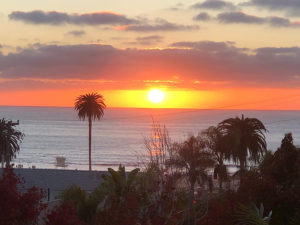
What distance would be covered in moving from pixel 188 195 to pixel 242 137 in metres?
15.5

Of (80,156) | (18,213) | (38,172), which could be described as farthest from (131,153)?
(18,213)

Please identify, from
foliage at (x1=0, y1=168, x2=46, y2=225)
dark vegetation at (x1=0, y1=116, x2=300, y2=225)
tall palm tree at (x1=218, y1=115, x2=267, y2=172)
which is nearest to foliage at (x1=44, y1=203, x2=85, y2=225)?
dark vegetation at (x1=0, y1=116, x2=300, y2=225)

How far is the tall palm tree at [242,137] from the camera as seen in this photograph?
44875mm

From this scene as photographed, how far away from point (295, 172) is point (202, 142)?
66.5 feet

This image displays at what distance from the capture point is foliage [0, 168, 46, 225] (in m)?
15.1

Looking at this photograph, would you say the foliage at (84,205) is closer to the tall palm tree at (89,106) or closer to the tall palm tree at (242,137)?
the tall palm tree at (242,137)

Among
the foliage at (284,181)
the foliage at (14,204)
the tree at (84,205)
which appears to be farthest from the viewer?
the tree at (84,205)

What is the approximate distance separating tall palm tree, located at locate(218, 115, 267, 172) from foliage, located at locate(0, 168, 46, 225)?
1191 inches

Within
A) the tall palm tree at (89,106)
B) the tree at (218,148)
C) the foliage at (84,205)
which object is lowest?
the foliage at (84,205)

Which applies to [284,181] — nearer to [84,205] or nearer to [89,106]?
[84,205]

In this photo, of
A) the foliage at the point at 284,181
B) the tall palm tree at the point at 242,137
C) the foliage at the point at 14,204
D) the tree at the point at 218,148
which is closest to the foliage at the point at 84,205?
the foliage at the point at 284,181

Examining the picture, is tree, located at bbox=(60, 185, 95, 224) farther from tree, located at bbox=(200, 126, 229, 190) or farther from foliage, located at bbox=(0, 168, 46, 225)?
foliage, located at bbox=(0, 168, 46, 225)

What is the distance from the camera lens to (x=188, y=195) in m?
31.3

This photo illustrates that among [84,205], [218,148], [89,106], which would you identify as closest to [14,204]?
[84,205]
